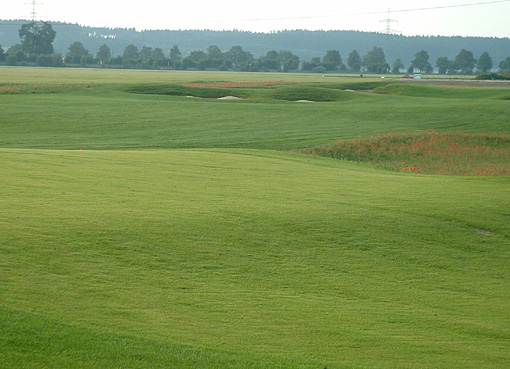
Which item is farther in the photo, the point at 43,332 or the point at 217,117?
the point at 217,117

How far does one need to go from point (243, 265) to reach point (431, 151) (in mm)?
27890

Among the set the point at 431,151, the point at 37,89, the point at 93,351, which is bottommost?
the point at 93,351

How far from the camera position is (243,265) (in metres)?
12.6

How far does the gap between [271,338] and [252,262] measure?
11.5 feet

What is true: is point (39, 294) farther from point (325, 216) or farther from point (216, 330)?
point (325, 216)

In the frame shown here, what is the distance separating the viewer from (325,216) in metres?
15.8

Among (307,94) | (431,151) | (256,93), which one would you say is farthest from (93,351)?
(256,93)

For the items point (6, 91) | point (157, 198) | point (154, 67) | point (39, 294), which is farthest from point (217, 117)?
point (154, 67)

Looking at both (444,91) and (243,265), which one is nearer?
(243,265)

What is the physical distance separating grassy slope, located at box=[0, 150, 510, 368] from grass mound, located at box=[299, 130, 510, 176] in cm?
1343

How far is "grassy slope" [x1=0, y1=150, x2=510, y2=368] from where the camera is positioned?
31.2 feet

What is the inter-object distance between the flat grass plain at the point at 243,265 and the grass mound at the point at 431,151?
34.1ft

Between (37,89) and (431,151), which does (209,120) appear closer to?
(431,151)

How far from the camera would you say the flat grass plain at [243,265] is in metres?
8.89
